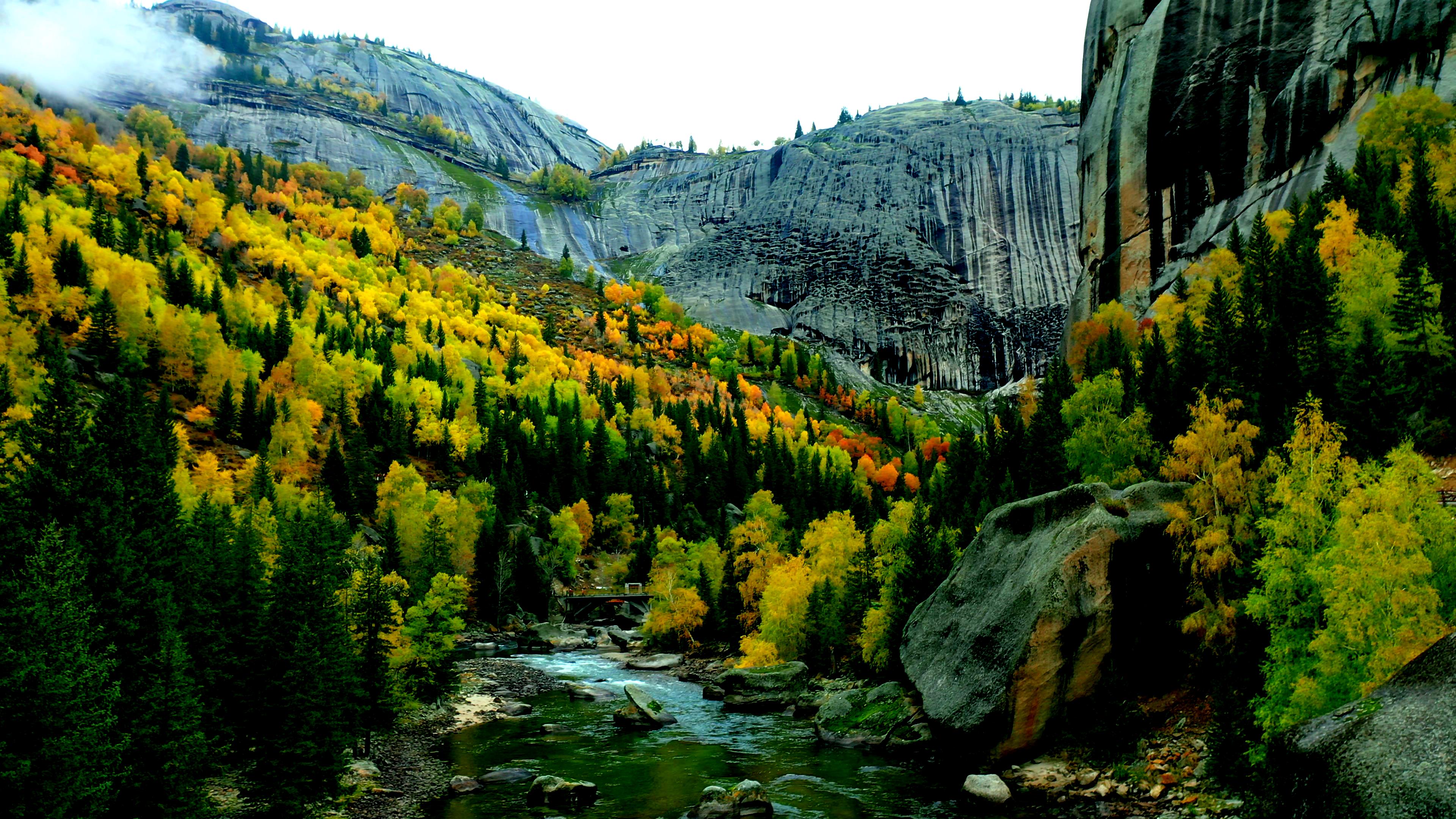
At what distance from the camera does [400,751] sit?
3800 centimetres

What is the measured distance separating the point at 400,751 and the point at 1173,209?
255 feet

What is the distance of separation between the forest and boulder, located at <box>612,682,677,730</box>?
11427 mm

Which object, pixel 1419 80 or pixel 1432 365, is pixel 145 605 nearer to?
pixel 1432 365

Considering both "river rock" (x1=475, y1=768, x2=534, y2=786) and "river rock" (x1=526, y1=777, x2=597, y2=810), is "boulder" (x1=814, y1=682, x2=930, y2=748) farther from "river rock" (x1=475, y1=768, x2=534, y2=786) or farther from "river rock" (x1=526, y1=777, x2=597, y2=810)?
"river rock" (x1=475, y1=768, x2=534, y2=786)

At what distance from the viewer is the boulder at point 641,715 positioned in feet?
147

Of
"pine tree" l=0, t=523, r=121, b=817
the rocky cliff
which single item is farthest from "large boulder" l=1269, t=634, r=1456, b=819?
the rocky cliff

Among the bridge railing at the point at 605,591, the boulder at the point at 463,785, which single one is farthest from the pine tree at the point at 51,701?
the bridge railing at the point at 605,591

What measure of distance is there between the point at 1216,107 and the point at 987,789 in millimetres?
68109

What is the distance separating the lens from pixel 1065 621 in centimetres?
3091

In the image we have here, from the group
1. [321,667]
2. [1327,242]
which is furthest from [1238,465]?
[321,667]

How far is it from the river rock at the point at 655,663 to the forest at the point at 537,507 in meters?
3.74

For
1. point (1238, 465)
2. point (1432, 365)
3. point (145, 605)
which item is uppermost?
point (1432, 365)

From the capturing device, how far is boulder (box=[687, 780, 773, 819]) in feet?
92.5

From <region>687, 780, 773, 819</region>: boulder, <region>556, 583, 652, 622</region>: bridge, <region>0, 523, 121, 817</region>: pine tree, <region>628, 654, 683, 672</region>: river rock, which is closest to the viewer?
<region>0, 523, 121, 817</region>: pine tree
